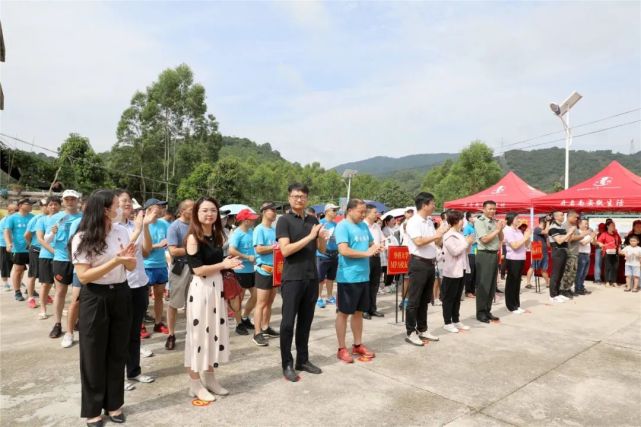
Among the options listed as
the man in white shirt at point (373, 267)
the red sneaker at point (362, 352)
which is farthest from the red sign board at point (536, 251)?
the red sneaker at point (362, 352)

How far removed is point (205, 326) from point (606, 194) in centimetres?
1076

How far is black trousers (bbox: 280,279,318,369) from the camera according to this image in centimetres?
392

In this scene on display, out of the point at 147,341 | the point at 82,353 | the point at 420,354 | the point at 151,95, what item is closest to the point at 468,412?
the point at 420,354

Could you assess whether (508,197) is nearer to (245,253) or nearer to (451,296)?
(451,296)

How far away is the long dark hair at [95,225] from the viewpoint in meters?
2.91

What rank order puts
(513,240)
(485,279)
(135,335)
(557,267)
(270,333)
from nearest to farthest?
(135,335) → (270,333) → (485,279) → (513,240) → (557,267)

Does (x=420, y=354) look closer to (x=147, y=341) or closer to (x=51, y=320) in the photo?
(x=147, y=341)

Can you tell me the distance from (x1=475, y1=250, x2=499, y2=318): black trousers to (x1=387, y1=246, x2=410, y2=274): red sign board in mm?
1353

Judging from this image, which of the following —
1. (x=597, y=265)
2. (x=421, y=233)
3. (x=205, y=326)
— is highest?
(x=421, y=233)

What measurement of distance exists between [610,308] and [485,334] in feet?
12.6

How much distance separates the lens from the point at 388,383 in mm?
3922

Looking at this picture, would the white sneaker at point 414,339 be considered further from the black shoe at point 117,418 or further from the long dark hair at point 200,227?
the black shoe at point 117,418

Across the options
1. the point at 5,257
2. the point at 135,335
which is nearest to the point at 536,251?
the point at 135,335

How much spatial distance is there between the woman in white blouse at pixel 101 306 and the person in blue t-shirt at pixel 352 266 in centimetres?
212
